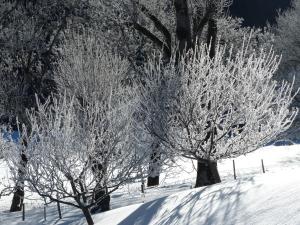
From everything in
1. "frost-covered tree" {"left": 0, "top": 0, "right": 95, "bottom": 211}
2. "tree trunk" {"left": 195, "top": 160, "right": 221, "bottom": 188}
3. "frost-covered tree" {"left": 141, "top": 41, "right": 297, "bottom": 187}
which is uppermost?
"frost-covered tree" {"left": 0, "top": 0, "right": 95, "bottom": 211}

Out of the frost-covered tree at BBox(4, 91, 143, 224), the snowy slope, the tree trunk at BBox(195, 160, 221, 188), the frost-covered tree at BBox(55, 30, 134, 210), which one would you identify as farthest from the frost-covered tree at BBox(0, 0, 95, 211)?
the snowy slope

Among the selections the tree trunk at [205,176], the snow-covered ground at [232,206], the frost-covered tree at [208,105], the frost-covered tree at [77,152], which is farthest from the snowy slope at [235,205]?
the tree trunk at [205,176]

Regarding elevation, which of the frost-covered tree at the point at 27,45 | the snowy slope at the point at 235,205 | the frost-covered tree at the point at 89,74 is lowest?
the snowy slope at the point at 235,205

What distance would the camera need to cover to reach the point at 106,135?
12.2 metres

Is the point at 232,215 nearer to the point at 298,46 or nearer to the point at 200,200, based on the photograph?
the point at 200,200

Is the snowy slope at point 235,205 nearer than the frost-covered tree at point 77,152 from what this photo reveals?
Yes

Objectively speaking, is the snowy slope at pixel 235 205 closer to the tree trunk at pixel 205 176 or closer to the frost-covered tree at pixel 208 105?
the frost-covered tree at pixel 208 105

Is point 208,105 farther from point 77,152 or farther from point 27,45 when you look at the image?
point 27,45

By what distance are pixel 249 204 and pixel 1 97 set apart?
15.5m

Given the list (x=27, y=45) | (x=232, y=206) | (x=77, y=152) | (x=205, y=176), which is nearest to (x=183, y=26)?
(x=205, y=176)

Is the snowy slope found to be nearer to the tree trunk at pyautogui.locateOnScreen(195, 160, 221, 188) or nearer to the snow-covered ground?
the snow-covered ground

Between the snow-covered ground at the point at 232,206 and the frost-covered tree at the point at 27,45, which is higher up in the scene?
the frost-covered tree at the point at 27,45

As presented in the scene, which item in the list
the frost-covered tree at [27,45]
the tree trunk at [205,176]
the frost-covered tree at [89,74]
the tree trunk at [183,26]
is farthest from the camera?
the frost-covered tree at [27,45]

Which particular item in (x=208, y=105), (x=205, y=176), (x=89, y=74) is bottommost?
(x=205, y=176)
